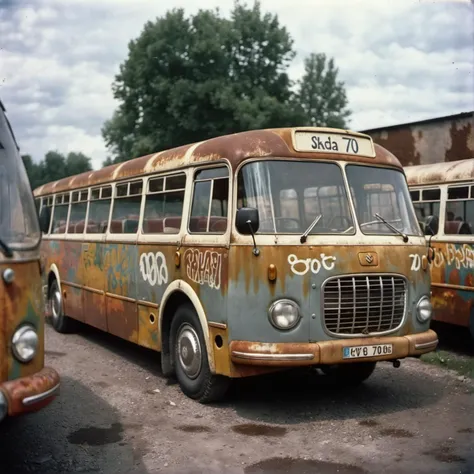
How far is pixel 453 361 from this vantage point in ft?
29.4

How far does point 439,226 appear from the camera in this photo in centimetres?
982

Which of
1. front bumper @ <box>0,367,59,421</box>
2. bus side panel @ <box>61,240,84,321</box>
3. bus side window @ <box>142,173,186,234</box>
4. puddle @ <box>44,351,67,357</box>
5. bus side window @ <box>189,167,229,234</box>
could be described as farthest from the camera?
bus side panel @ <box>61,240,84,321</box>

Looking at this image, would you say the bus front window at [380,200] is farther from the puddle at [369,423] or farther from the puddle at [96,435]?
the puddle at [96,435]

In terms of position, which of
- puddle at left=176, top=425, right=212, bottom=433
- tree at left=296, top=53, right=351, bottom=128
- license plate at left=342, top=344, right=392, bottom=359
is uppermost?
tree at left=296, top=53, right=351, bottom=128

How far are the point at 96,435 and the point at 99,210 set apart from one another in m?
4.60

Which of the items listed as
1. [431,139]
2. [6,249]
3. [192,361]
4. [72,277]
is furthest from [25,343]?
[431,139]

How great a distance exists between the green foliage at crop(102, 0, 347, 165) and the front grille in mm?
24771

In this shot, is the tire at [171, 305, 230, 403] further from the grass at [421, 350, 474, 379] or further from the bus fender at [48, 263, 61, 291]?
the bus fender at [48, 263, 61, 291]

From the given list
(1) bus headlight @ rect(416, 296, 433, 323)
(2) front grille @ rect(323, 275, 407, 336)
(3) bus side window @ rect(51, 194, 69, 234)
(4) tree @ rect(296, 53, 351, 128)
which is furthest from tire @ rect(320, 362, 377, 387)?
(4) tree @ rect(296, 53, 351, 128)

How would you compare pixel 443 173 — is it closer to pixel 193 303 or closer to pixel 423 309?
pixel 423 309

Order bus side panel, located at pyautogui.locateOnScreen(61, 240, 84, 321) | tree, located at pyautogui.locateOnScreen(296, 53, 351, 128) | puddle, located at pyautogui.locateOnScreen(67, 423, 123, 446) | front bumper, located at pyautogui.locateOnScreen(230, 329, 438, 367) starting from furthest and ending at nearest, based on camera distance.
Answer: tree, located at pyautogui.locateOnScreen(296, 53, 351, 128)
bus side panel, located at pyautogui.locateOnScreen(61, 240, 84, 321)
front bumper, located at pyautogui.locateOnScreen(230, 329, 438, 367)
puddle, located at pyautogui.locateOnScreen(67, 423, 123, 446)

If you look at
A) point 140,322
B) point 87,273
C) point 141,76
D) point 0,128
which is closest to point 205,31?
point 141,76

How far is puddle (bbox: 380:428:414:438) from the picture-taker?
5.80m

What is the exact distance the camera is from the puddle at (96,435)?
18.5 ft
